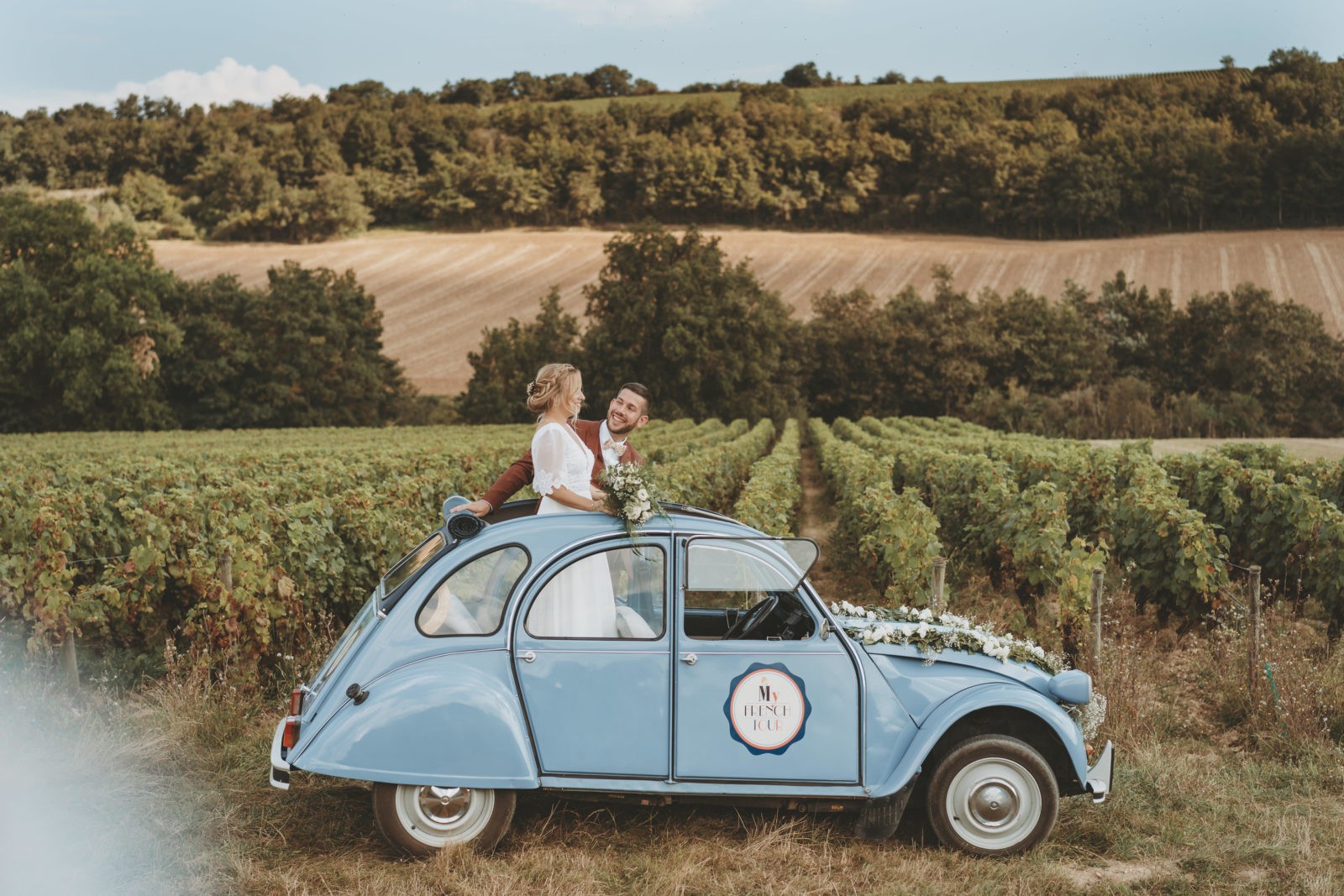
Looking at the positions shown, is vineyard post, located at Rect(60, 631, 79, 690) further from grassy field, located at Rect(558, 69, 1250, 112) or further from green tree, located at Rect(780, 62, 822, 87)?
green tree, located at Rect(780, 62, 822, 87)

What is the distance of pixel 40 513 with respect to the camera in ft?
25.0

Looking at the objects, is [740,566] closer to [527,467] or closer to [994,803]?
[527,467]

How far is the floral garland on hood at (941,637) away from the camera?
473cm

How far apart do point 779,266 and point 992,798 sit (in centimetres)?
7036

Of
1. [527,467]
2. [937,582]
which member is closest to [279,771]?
[527,467]

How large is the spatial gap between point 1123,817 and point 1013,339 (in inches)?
2181

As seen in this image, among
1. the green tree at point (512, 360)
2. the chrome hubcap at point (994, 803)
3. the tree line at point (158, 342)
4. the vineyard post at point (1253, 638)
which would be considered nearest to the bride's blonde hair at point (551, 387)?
the chrome hubcap at point (994, 803)

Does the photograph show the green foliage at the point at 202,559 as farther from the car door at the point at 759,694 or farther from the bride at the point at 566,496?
the car door at the point at 759,694

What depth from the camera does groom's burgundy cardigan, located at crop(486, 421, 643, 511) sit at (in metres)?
5.12

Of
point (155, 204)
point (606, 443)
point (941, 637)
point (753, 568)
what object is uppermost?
point (155, 204)

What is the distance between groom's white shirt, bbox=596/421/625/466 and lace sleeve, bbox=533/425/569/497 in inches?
16.9

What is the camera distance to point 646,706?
4527 mm

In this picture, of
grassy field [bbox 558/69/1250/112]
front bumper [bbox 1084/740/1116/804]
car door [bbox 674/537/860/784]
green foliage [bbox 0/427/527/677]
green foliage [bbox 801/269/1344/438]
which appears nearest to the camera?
car door [bbox 674/537/860/784]

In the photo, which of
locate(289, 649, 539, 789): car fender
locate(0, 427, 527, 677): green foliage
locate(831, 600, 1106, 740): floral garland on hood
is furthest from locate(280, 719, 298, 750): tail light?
locate(0, 427, 527, 677): green foliage
